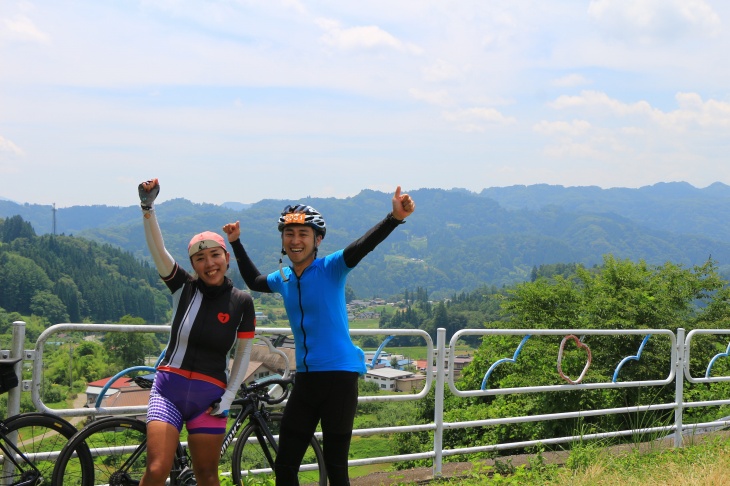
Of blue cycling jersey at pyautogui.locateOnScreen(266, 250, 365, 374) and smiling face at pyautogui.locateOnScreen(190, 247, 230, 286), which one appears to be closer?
smiling face at pyautogui.locateOnScreen(190, 247, 230, 286)

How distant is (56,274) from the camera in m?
155

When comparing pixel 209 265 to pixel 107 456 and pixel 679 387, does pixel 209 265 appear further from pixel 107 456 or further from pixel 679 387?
pixel 679 387

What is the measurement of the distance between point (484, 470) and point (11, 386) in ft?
A: 12.3

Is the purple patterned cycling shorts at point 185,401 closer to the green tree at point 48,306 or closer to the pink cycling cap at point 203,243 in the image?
the pink cycling cap at point 203,243

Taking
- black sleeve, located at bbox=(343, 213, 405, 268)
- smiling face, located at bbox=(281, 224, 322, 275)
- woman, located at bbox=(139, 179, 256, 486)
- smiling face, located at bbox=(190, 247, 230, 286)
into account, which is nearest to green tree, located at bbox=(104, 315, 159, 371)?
woman, located at bbox=(139, 179, 256, 486)

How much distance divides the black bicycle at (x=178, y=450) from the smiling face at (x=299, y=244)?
1005 mm

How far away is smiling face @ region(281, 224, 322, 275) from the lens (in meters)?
3.90

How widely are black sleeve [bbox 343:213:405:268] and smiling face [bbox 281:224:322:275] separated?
22cm

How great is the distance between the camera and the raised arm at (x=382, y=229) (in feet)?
12.2

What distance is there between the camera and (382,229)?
12.3 feet

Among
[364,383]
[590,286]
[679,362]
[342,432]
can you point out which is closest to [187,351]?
[342,432]

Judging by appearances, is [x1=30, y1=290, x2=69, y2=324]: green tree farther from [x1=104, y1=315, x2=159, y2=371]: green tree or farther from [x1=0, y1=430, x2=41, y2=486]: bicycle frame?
[x1=0, y1=430, x2=41, y2=486]: bicycle frame

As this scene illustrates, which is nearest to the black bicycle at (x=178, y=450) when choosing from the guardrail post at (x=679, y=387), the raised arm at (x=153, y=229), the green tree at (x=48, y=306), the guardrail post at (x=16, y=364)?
the guardrail post at (x=16, y=364)

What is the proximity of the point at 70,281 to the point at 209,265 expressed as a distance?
16103 cm
